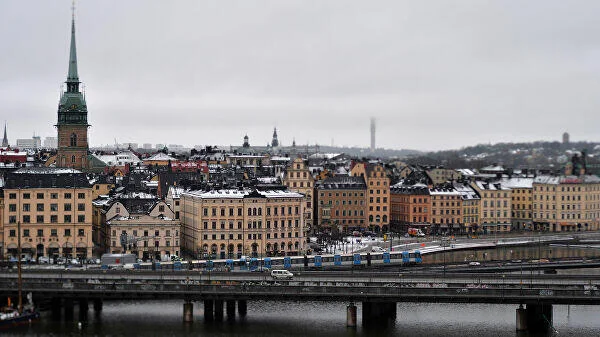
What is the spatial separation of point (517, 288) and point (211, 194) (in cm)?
4047

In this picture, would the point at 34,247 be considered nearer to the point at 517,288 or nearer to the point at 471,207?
the point at 517,288

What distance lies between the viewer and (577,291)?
6512cm

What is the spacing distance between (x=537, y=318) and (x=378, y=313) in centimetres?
1024

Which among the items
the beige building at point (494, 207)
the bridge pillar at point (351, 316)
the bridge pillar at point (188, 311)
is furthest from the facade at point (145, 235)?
the beige building at point (494, 207)

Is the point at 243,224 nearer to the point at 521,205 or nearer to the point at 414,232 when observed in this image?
the point at 414,232

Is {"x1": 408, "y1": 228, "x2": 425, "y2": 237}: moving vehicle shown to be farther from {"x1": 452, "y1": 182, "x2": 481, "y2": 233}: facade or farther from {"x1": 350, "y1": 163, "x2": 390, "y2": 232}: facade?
{"x1": 452, "y1": 182, "x2": 481, "y2": 233}: facade

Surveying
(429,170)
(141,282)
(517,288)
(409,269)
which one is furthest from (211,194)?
(429,170)

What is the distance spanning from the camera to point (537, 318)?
66875mm

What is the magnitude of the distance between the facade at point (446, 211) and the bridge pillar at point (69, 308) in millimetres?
71657

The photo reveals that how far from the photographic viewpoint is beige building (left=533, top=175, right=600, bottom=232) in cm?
14162

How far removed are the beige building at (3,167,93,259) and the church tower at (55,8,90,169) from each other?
44.6 m

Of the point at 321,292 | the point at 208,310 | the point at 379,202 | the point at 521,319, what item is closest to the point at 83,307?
the point at 208,310

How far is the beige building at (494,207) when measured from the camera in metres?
138

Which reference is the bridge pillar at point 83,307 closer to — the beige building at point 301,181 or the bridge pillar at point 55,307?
the bridge pillar at point 55,307
